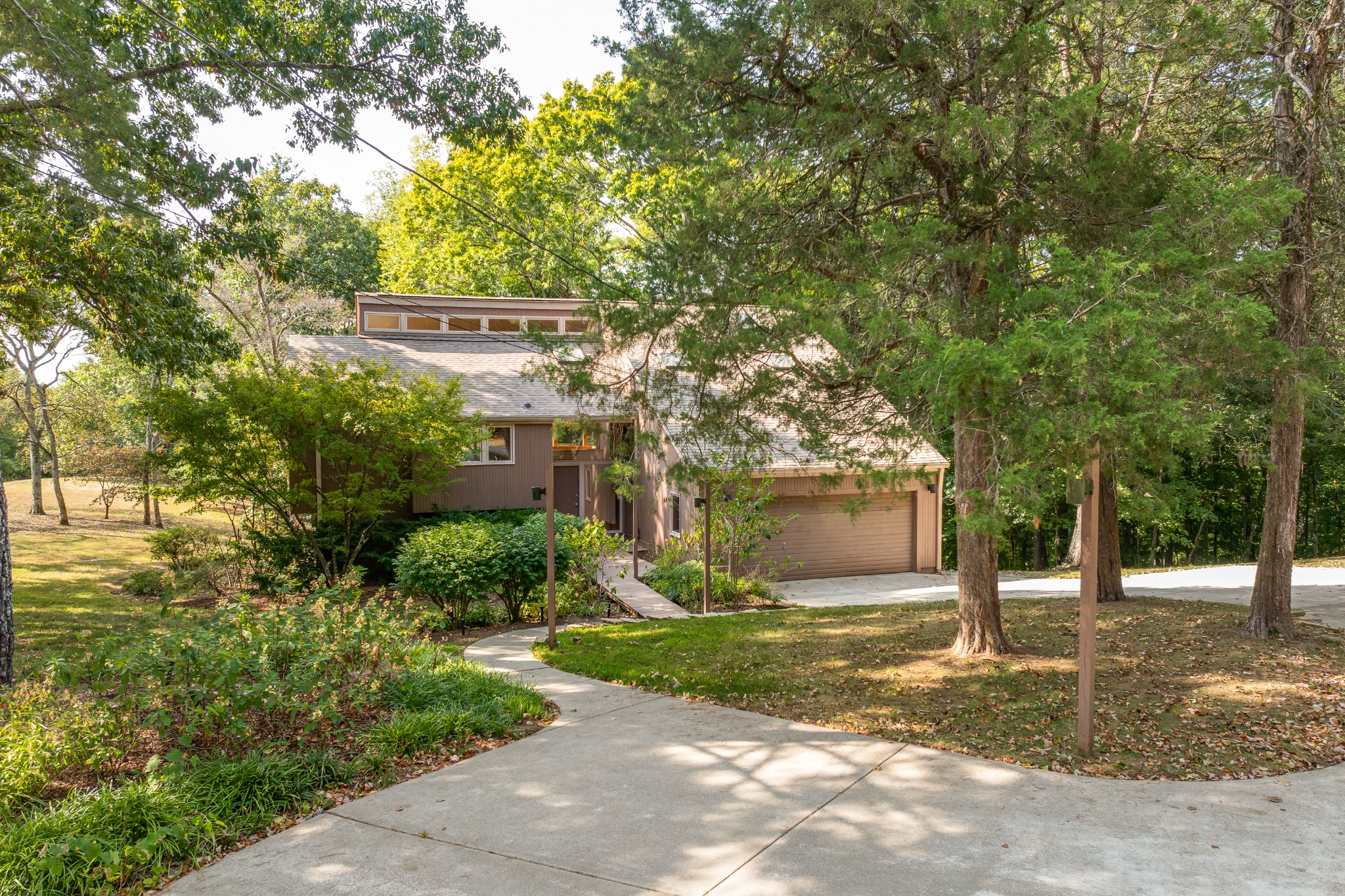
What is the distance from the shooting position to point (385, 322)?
2206 centimetres

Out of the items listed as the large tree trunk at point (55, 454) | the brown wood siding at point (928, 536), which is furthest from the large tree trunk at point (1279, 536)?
the large tree trunk at point (55, 454)

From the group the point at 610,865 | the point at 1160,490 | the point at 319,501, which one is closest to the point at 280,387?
the point at 319,501

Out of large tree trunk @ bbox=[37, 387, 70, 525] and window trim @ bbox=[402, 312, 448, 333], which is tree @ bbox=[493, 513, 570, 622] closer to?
window trim @ bbox=[402, 312, 448, 333]

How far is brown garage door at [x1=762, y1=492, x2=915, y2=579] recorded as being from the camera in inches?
693

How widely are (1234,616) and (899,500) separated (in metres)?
8.33

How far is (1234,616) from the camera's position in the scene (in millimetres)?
10609

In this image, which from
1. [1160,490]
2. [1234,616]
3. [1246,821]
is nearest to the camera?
[1246,821]

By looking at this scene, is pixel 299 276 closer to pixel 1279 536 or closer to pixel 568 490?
pixel 568 490

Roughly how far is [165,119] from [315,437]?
14.9ft

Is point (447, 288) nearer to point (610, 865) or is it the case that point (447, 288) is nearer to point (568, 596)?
point (568, 596)

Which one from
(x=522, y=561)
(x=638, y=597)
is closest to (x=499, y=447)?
(x=638, y=597)

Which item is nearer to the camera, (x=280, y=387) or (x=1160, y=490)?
(x=1160, y=490)

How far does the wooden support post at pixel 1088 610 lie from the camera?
224 inches

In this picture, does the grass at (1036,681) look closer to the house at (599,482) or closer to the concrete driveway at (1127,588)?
the concrete driveway at (1127,588)
